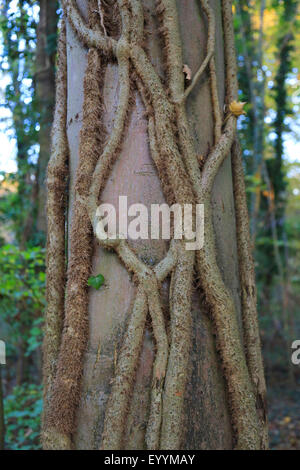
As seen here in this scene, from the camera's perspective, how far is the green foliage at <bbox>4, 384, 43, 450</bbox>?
3.88 metres

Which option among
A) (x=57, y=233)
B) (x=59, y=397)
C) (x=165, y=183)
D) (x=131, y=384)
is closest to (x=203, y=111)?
(x=165, y=183)

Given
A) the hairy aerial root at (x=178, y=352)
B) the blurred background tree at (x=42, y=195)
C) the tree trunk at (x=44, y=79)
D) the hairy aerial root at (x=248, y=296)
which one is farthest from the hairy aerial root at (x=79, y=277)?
the tree trunk at (x=44, y=79)

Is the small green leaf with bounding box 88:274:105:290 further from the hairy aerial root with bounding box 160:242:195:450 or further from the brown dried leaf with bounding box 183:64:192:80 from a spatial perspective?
the brown dried leaf with bounding box 183:64:192:80

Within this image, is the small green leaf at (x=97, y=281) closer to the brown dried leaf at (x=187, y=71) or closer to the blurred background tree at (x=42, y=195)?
the brown dried leaf at (x=187, y=71)

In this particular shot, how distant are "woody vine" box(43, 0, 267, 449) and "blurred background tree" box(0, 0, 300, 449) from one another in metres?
2.31

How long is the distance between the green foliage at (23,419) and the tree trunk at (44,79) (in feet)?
6.75

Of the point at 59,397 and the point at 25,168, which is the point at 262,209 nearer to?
the point at 25,168

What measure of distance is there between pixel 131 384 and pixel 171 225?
0.61 metres

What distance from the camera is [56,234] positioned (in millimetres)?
1876

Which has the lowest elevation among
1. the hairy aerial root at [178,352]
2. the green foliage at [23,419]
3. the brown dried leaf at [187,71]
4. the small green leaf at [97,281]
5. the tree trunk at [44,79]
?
the green foliage at [23,419]

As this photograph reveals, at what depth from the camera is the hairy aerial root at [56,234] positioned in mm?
1741

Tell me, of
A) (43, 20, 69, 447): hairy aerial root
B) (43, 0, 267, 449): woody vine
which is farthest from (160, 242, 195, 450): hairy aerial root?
(43, 20, 69, 447): hairy aerial root

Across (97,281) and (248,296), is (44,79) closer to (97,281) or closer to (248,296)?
(97,281)
